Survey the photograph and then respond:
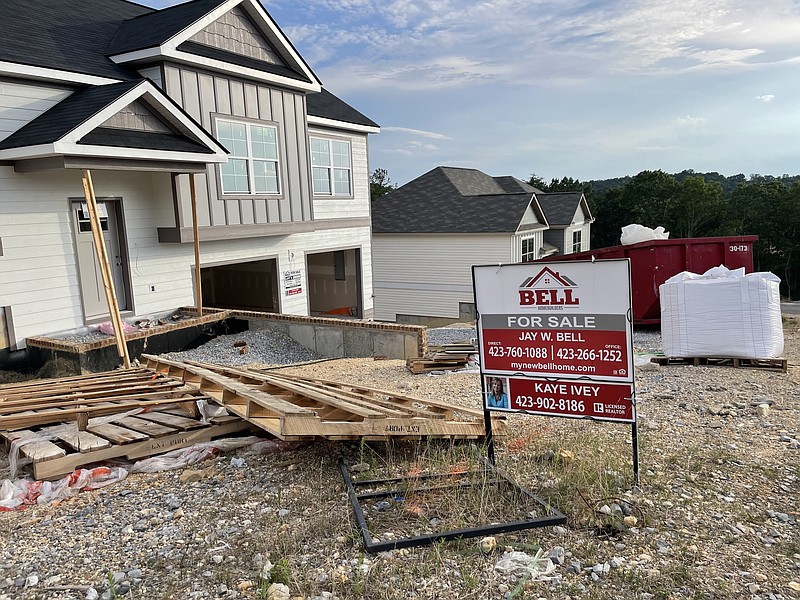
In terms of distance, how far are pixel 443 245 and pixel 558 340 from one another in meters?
24.7

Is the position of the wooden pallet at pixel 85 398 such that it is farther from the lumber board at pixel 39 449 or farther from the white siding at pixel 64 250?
the white siding at pixel 64 250

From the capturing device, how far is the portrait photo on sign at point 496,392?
5.46m

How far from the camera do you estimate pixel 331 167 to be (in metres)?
19.0

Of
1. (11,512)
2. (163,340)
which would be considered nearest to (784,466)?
(11,512)

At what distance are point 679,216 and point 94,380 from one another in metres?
56.1

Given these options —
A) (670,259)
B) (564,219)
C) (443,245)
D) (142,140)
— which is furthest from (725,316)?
(564,219)

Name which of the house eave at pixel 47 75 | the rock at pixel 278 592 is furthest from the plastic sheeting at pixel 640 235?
the rock at pixel 278 592

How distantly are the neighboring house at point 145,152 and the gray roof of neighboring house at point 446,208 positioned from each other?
12340 millimetres

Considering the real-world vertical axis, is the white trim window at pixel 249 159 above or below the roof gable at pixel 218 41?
below

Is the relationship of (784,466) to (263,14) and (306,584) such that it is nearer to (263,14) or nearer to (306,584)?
(306,584)

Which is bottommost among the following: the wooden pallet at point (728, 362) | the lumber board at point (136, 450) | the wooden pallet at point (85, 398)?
the wooden pallet at point (728, 362)

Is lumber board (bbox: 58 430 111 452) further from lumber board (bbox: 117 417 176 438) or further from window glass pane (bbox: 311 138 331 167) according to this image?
window glass pane (bbox: 311 138 331 167)

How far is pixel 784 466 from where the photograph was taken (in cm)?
561

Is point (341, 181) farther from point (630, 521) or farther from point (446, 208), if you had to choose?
point (630, 521)
